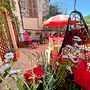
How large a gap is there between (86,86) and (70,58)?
0.50 ft

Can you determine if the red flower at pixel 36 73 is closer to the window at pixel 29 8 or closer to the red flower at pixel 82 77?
the red flower at pixel 82 77

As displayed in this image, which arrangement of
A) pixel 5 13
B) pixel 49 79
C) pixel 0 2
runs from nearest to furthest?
pixel 49 79
pixel 0 2
pixel 5 13

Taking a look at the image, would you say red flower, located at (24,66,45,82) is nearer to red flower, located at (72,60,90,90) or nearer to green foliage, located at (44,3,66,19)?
red flower, located at (72,60,90,90)

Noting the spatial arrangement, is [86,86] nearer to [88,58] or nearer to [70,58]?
[70,58]

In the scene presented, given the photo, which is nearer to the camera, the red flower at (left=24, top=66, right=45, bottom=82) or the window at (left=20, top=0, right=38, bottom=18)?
the red flower at (left=24, top=66, right=45, bottom=82)

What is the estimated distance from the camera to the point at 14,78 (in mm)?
869

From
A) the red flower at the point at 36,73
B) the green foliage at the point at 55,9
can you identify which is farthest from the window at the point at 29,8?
the red flower at the point at 36,73

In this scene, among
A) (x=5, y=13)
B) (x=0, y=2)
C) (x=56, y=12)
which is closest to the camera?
(x=0, y=2)

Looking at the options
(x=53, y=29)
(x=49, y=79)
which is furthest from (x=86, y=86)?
(x=53, y=29)

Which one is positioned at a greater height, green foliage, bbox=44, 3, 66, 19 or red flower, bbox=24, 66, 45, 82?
red flower, bbox=24, 66, 45, 82

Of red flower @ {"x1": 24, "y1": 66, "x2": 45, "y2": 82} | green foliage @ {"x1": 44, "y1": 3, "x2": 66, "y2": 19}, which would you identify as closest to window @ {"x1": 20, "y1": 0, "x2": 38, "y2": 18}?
green foliage @ {"x1": 44, "y1": 3, "x2": 66, "y2": 19}

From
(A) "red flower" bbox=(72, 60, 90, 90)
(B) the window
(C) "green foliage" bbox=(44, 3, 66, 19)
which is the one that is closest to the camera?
(A) "red flower" bbox=(72, 60, 90, 90)

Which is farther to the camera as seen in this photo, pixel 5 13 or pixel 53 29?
pixel 53 29

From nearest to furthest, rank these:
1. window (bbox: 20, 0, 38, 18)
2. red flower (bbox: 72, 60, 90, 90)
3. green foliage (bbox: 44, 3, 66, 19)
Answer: red flower (bbox: 72, 60, 90, 90), window (bbox: 20, 0, 38, 18), green foliage (bbox: 44, 3, 66, 19)
